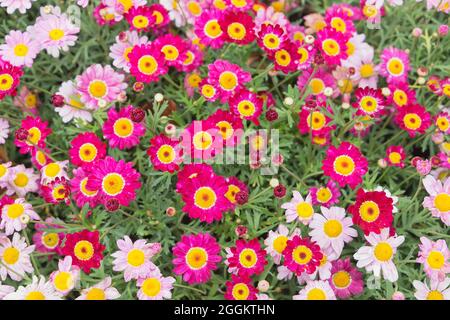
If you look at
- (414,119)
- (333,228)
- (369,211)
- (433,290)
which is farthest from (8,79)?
(433,290)

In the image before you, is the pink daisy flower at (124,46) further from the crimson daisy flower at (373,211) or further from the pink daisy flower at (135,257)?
the crimson daisy flower at (373,211)

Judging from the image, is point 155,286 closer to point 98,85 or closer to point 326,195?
point 326,195

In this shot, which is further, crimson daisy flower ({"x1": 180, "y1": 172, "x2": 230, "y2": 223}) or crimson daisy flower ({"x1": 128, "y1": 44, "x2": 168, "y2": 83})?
crimson daisy flower ({"x1": 128, "y1": 44, "x2": 168, "y2": 83})

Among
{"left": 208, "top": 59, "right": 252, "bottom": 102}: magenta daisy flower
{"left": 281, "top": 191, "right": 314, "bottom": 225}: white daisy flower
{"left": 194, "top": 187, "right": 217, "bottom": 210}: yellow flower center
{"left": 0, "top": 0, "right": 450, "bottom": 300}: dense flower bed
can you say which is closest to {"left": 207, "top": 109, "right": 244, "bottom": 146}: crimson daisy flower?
{"left": 0, "top": 0, "right": 450, "bottom": 300}: dense flower bed

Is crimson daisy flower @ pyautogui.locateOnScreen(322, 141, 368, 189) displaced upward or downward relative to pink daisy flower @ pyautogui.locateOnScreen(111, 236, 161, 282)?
upward

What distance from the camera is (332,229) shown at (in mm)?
2623

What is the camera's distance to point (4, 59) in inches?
119

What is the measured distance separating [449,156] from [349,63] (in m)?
0.88

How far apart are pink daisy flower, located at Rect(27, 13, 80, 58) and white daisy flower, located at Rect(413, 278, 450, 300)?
2.45 m

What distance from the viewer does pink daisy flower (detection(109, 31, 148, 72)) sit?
3035 millimetres

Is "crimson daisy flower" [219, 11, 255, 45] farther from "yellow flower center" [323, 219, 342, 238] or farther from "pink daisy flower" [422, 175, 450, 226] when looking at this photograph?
"pink daisy flower" [422, 175, 450, 226]

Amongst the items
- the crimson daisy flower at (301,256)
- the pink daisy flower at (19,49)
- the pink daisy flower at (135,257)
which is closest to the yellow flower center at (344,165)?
the crimson daisy flower at (301,256)

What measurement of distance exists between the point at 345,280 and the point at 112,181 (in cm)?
134

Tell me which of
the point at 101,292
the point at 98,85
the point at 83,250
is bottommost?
the point at 101,292
